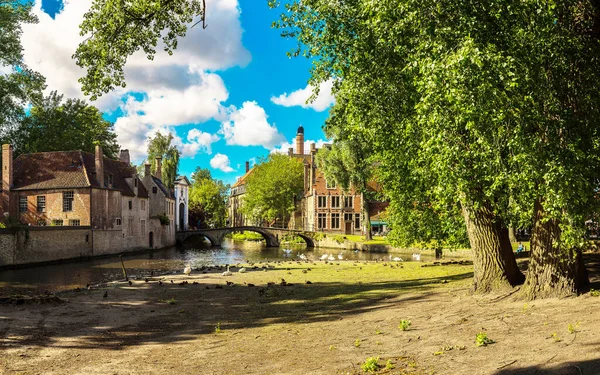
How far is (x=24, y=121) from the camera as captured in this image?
54.5 m

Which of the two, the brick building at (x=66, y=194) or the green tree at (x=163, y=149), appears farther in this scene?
the green tree at (x=163, y=149)

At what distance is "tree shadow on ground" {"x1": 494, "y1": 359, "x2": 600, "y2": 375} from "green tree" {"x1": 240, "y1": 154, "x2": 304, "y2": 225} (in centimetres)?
7089

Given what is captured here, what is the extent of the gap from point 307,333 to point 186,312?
5178mm

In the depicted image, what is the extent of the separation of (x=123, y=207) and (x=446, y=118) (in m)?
46.2

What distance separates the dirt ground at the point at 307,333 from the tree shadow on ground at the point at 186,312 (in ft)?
0.12

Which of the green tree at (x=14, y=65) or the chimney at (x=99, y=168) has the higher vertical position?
the green tree at (x=14, y=65)

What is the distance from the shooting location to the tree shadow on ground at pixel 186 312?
11930 millimetres

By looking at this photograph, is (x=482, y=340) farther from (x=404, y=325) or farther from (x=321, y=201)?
(x=321, y=201)

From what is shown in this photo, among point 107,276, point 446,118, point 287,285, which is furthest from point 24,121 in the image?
point 446,118

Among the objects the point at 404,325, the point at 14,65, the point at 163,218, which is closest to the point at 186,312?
the point at 404,325

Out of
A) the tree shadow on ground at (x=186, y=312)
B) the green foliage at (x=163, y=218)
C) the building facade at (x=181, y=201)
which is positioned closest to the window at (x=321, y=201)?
the green foliage at (x=163, y=218)

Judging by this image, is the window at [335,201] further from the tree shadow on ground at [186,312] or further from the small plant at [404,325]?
the small plant at [404,325]

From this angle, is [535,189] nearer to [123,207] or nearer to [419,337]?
[419,337]

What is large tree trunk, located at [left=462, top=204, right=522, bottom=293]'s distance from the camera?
1278 centimetres
